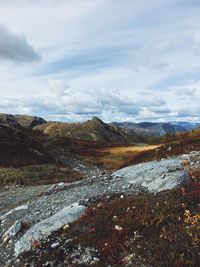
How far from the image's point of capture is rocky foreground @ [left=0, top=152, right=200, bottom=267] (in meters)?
14.6

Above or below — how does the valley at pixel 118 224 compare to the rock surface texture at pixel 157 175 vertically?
below

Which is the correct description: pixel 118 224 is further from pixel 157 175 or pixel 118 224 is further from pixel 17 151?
pixel 17 151

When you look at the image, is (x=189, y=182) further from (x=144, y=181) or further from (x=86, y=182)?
(x=86, y=182)

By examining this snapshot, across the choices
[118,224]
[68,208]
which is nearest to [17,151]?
[68,208]

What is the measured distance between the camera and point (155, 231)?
13023 millimetres

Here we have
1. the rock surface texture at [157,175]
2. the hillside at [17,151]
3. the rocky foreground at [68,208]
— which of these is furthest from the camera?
the hillside at [17,151]

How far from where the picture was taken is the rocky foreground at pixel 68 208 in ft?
47.8

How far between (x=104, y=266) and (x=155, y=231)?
2.03 meters

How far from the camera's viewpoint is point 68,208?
17469 millimetres

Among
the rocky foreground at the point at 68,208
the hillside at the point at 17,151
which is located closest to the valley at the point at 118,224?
the rocky foreground at the point at 68,208

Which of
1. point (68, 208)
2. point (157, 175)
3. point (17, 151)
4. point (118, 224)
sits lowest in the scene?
point (68, 208)

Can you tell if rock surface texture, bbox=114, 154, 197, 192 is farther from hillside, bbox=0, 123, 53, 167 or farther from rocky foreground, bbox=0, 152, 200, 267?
hillside, bbox=0, 123, 53, 167

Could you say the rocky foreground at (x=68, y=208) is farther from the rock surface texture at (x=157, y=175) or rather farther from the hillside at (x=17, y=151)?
the hillside at (x=17, y=151)

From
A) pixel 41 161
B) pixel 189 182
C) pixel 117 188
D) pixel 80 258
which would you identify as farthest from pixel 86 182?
pixel 41 161
